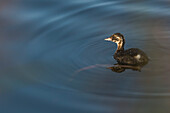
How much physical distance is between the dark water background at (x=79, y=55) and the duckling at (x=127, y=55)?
0.16 meters

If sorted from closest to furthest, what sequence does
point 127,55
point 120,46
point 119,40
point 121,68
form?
point 121,68
point 127,55
point 119,40
point 120,46

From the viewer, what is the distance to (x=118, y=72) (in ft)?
20.0

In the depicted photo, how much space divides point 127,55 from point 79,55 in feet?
3.11

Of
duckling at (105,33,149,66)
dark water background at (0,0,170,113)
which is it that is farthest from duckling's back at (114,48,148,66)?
dark water background at (0,0,170,113)

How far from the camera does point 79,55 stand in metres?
6.62

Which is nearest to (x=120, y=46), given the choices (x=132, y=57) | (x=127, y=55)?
(x=127, y=55)

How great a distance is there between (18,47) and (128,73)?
8.27 feet

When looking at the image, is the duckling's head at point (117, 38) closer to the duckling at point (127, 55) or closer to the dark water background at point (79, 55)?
the duckling at point (127, 55)

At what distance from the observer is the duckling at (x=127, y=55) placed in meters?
6.23

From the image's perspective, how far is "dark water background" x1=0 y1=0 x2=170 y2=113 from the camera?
525 centimetres

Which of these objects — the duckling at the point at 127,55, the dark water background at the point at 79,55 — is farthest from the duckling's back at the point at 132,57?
the dark water background at the point at 79,55

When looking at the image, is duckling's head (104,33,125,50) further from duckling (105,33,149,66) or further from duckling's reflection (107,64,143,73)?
duckling's reflection (107,64,143,73)

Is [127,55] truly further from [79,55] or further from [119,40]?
[79,55]

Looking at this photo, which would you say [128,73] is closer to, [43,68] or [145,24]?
[43,68]
